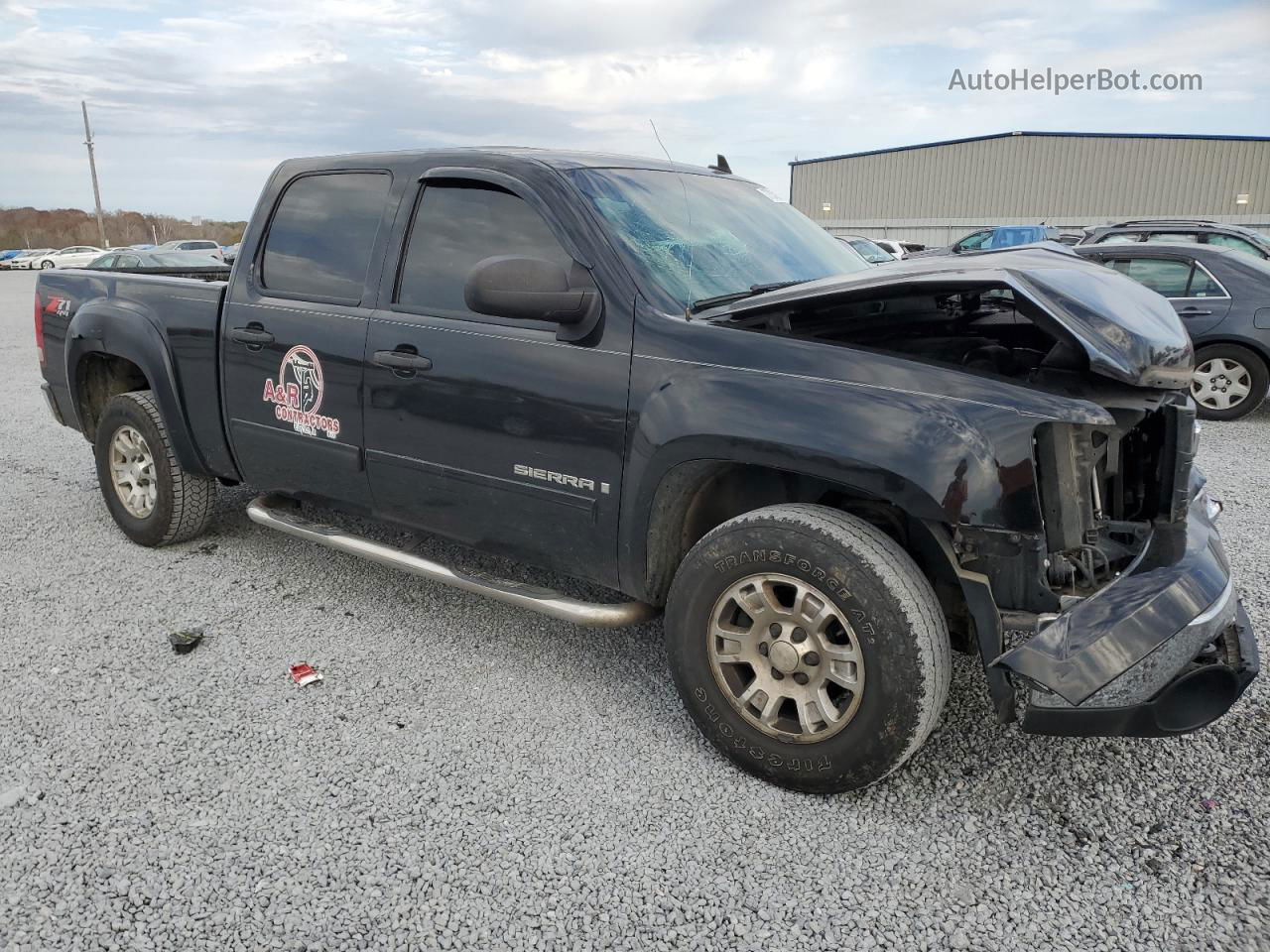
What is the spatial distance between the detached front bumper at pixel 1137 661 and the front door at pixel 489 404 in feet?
4.42

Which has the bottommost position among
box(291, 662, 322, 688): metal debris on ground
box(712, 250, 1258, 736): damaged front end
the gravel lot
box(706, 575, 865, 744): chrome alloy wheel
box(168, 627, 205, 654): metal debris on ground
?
the gravel lot

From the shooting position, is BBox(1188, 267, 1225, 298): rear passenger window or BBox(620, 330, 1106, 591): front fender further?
BBox(1188, 267, 1225, 298): rear passenger window

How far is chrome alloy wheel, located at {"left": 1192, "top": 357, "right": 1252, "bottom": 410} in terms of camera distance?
827 centimetres

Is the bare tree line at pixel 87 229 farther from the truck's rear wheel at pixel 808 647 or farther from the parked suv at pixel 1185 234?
the truck's rear wheel at pixel 808 647

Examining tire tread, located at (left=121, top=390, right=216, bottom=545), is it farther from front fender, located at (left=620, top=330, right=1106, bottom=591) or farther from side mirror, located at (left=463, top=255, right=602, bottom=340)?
front fender, located at (left=620, top=330, right=1106, bottom=591)

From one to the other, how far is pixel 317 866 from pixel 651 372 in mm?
1677

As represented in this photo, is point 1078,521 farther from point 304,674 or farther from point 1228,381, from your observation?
point 1228,381

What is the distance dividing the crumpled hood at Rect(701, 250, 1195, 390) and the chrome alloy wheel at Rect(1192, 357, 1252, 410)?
639 centimetres

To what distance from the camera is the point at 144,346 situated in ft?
14.6

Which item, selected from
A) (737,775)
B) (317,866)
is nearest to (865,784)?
(737,775)

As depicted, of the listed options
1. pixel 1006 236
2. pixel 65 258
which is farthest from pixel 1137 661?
pixel 65 258

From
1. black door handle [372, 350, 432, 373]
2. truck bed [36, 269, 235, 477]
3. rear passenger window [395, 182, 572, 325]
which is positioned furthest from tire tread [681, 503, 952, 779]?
truck bed [36, 269, 235, 477]

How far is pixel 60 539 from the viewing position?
16.4 feet

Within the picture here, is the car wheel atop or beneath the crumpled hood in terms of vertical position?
beneath
